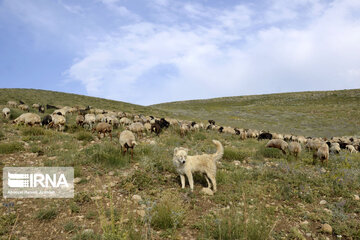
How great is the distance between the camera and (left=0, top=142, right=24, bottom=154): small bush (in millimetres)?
7109

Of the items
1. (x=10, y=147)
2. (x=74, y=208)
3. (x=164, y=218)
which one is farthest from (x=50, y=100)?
(x=164, y=218)

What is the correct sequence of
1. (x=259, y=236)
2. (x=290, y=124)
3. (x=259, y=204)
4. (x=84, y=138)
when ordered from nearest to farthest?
(x=259, y=236)
(x=259, y=204)
(x=84, y=138)
(x=290, y=124)

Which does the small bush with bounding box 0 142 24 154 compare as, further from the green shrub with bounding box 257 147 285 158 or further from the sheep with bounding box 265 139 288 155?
the sheep with bounding box 265 139 288 155

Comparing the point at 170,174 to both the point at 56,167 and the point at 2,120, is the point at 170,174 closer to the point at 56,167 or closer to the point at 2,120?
the point at 56,167

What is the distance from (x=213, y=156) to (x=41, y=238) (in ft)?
12.9

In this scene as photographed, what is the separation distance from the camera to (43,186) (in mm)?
5176

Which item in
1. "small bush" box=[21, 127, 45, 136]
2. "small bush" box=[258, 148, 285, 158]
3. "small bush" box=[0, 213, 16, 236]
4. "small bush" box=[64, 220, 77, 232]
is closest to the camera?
"small bush" box=[0, 213, 16, 236]

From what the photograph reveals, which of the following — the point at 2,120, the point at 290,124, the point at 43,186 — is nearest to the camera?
the point at 43,186

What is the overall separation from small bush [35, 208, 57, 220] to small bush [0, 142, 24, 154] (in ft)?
15.0

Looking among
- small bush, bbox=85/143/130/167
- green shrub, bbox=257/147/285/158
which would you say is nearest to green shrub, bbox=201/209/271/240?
small bush, bbox=85/143/130/167

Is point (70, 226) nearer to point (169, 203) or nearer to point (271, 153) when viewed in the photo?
point (169, 203)

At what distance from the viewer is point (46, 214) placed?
3.96 m

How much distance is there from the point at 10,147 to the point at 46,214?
4.84 meters

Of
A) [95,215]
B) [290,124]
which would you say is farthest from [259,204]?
[290,124]
